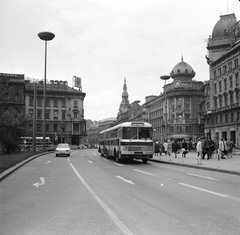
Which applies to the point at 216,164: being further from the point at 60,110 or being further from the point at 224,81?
the point at 60,110

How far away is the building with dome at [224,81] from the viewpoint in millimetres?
59406

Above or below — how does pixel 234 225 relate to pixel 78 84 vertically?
below

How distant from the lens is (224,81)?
6456 centimetres

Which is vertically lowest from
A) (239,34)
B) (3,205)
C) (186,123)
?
(3,205)

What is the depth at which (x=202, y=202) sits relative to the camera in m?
8.39

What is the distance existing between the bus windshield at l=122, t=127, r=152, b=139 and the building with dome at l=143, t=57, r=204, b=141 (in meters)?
70.3

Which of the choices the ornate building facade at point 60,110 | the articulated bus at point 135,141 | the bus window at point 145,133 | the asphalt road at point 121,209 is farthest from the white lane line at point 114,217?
the ornate building facade at point 60,110

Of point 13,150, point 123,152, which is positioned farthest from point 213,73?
point 123,152

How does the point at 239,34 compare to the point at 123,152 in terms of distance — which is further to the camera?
the point at 239,34

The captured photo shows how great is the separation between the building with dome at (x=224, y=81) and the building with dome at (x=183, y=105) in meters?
20.3

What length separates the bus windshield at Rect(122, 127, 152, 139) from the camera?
2383cm

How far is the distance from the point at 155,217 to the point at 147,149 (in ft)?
56.0

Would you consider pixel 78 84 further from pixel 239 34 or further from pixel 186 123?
pixel 239 34

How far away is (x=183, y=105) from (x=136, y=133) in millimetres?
77259
